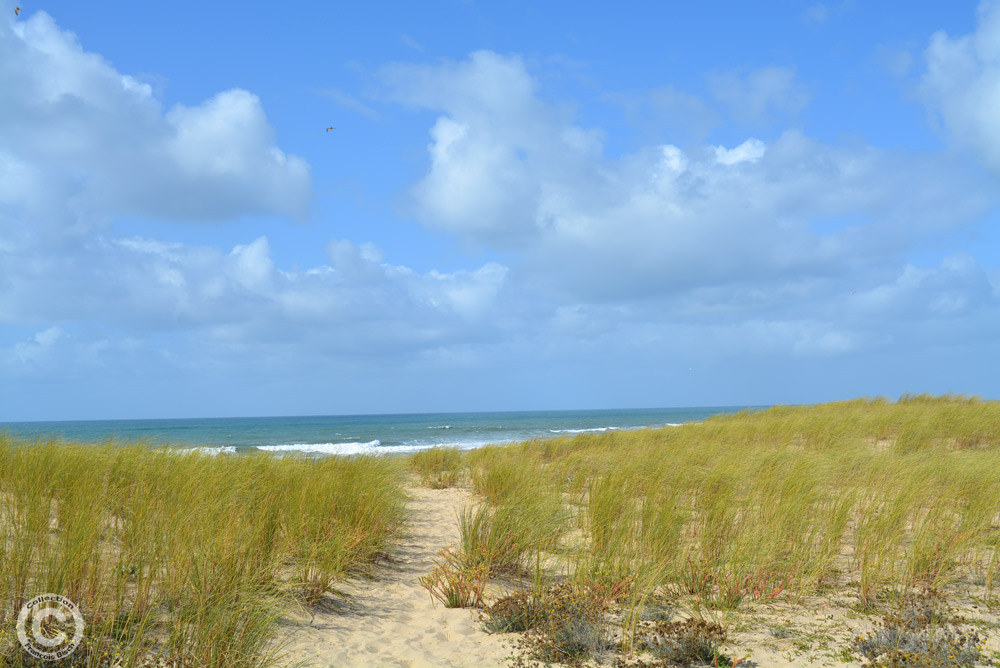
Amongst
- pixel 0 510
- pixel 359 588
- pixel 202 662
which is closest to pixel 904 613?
pixel 359 588

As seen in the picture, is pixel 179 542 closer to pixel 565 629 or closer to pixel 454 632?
pixel 454 632

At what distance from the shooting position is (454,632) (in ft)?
14.3

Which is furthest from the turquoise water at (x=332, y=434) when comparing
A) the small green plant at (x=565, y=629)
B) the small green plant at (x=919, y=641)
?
the small green plant at (x=919, y=641)

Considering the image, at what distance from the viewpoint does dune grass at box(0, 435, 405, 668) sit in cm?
316

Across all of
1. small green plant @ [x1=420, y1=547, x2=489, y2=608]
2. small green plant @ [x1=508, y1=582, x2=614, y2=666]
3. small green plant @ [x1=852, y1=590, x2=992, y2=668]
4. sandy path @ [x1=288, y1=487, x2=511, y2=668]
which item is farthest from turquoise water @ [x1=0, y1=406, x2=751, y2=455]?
small green plant @ [x1=852, y1=590, x2=992, y2=668]

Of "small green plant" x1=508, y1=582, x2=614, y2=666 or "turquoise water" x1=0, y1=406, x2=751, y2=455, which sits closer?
"small green plant" x1=508, y1=582, x2=614, y2=666

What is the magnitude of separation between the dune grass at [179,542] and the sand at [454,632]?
0.92 feet

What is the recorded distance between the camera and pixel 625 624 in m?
4.05

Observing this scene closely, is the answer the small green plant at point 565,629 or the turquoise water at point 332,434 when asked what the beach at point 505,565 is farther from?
the turquoise water at point 332,434

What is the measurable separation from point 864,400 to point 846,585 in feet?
63.9

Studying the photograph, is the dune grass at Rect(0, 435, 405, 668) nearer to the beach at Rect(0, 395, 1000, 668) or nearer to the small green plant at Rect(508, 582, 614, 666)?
the beach at Rect(0, 395, 1000, 668)

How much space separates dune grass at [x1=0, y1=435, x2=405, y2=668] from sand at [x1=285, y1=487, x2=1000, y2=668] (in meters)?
0.28

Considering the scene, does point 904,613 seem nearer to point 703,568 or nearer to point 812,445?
point 703,568

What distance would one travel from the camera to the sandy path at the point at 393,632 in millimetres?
3840
